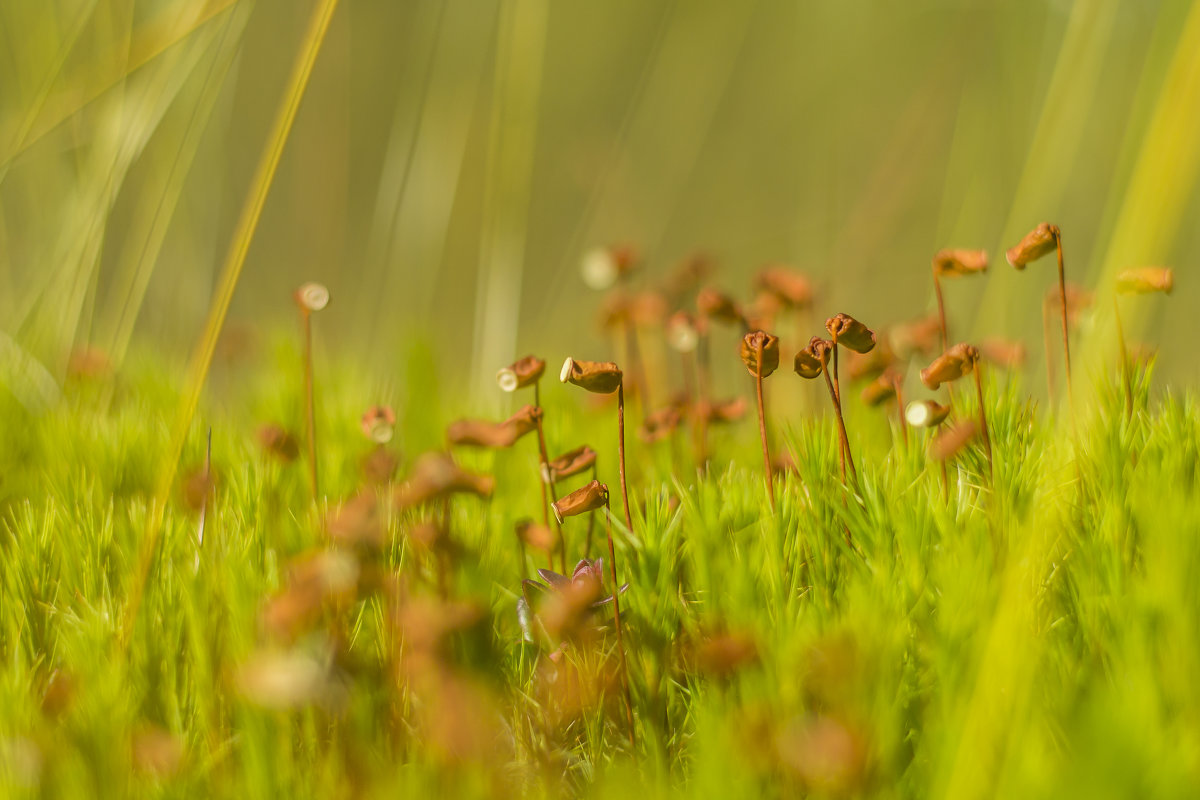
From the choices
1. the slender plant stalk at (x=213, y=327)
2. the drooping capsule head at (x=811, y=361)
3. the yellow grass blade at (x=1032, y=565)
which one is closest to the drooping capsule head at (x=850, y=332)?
the drooping capsule head at (x=811, y=361)

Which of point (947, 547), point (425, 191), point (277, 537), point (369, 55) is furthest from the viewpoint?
point (369, 55)

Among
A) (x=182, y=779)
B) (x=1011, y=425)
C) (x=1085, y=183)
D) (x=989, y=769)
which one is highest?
(x=1085, y=183)

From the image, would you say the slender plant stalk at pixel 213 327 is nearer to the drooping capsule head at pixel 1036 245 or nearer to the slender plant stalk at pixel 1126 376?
the drooping capsule head at pixel 1036 245

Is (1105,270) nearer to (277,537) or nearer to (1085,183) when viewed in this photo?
(277,537)

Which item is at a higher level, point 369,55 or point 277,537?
point 369,55

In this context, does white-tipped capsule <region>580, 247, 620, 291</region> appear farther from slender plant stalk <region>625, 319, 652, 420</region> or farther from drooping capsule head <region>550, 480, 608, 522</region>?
drooping capsule head <region>550, 480, 608, 522</region>

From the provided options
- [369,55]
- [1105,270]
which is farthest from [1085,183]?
[369,55]

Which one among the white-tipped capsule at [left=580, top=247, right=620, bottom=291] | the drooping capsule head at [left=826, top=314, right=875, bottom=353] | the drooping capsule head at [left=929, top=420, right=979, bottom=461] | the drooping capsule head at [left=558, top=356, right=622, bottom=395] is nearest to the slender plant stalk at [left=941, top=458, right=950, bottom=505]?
the drooping capsule head at [left=929, top=420, right=979, bottom=461]

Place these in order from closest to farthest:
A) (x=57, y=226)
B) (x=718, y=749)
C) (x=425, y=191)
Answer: (x=718, y=749)
(x=57, y=226)
(x=425, y=191)

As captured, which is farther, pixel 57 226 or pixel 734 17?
pixel 734 17
